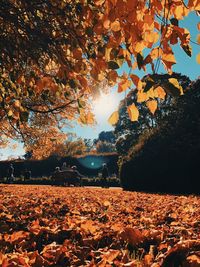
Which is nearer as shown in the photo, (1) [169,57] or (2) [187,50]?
(1) [169,57]

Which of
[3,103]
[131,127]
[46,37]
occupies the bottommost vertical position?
[3,103]

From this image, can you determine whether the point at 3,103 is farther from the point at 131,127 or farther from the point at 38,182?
the point at 131,127

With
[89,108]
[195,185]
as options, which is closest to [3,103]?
[89,108]

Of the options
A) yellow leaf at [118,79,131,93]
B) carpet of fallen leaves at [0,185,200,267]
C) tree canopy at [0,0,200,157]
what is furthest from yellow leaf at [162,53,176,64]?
carpet of fallen leaves at [0,185,200,267]

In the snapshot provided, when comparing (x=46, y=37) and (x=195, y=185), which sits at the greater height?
(x=46, y=37)

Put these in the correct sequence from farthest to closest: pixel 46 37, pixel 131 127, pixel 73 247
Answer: pixel 131 127 → pixel 46 37 → pixel 73 247


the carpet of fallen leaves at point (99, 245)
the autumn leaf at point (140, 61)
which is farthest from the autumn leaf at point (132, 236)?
the autumn leaf at point (140, 61)

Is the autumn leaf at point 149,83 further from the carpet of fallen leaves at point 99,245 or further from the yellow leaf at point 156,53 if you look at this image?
the carpet of fallen leaves at point 99,245

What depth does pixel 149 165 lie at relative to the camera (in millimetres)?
15914

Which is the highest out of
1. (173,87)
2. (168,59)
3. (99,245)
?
(168,59)

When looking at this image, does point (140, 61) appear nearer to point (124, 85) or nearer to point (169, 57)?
point (169, 57)

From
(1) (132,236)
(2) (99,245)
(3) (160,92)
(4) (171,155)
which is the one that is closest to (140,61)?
(3) (160,92)

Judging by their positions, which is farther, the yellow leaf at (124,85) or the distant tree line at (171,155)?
the distant tree line at (171,155)

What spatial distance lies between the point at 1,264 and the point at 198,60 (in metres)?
2.26
